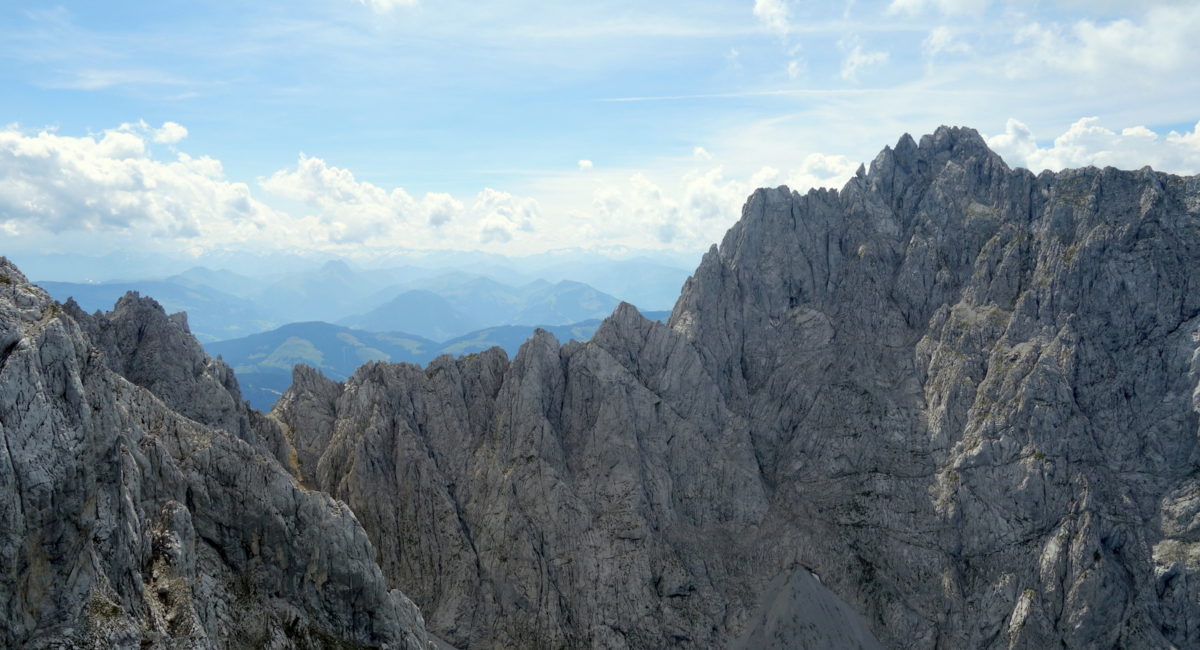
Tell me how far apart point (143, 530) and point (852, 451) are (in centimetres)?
11491

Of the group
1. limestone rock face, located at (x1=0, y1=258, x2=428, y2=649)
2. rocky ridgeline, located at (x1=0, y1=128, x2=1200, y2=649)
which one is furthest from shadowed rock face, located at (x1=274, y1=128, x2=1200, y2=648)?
limestone rock face, located at (x1=0, y1=258, x2=428, y2=649)

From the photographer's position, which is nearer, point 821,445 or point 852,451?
point 852,451

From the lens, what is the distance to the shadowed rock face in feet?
368

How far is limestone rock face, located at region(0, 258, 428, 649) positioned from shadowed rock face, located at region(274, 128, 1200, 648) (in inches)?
1470

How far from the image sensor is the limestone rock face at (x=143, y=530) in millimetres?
47344

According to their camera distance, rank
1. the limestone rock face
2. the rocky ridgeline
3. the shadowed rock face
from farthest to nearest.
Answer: the shadowed rock face
the rocky ridgeline
the limestone rock face

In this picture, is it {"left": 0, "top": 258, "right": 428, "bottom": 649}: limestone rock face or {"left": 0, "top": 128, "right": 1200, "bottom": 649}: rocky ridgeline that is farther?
{"left": 0, "top": 128, "right": 1200, "bottom": 649}: rocky ridgeline

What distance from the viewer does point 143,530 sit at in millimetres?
59562

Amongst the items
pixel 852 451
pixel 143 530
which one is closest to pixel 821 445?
pixel 852 451

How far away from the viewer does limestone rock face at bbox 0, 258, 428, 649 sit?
155 feet

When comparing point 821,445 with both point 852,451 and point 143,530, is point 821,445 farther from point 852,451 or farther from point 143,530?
point 143,530

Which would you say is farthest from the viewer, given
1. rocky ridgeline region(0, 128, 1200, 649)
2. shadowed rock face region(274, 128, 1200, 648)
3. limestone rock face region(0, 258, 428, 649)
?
shadowed rock face region(274, 128, 1200, 648)

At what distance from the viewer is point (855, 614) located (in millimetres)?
118812

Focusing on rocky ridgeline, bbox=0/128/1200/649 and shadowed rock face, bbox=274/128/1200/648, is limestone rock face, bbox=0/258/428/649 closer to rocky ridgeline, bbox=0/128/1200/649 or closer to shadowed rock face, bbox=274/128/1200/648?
rocky ridgeline, bbox=0/128/1200/649
